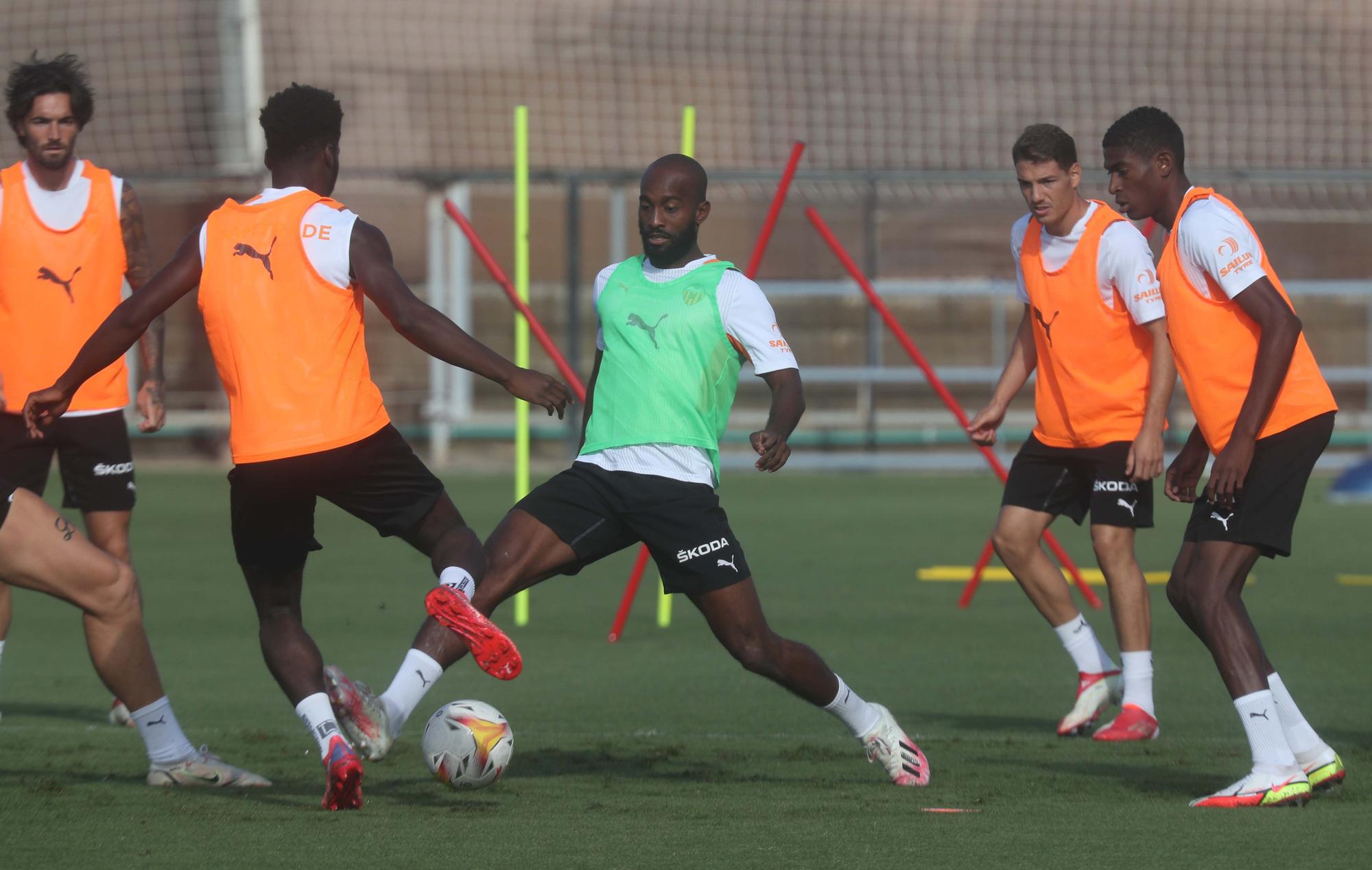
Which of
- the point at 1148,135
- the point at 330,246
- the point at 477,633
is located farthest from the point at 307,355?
the point at 1148,135

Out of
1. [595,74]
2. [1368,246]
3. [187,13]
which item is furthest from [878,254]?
[187,13]

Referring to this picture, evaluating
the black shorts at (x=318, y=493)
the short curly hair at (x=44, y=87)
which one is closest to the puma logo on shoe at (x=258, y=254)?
the black shorts at (x=318, y=493)

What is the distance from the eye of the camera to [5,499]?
4.86 meters

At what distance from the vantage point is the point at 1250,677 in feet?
16.5

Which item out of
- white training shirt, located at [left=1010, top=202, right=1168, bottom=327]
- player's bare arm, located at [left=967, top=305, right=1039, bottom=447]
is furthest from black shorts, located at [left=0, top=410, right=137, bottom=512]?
white training shirt, located at [left=1010, top=202, right=1168, bottom=327]

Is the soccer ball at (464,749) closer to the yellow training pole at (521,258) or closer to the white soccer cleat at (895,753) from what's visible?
the white soccer cleat at (895,753)

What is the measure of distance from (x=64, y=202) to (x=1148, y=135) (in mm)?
3609

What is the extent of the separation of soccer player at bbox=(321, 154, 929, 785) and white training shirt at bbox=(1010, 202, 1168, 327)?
1408 millimetres

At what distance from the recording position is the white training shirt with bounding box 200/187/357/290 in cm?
486

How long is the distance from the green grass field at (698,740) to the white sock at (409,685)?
0.27m

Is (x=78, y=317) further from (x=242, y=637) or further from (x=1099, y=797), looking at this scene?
(x=1099, y=797)

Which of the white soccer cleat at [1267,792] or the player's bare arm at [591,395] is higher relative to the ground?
the player's bare arm at [591,395]

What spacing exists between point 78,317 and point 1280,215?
55.0 feet

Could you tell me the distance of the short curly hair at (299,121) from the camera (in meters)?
5.00
